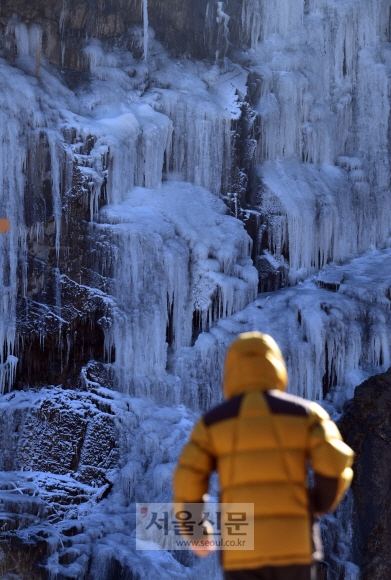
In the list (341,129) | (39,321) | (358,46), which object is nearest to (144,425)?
(39,321)

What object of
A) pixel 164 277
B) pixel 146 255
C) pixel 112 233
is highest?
pixel 112 233

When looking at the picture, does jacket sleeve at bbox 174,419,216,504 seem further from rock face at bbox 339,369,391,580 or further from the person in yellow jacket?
rock face at bbox 339,369,391,580

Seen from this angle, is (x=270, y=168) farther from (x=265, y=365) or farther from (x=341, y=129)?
(x=265, y=365)

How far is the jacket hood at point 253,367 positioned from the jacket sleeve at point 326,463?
202mm

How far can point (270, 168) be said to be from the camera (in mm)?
16031

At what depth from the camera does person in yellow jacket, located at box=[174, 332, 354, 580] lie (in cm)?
283

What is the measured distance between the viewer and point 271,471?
289 cm

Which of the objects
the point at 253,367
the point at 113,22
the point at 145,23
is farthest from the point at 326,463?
the point at 145,23

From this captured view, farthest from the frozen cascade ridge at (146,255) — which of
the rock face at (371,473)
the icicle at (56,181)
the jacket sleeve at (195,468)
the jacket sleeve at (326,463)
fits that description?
the jacket sleeve at (326,463)

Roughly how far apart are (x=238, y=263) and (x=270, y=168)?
2.45m

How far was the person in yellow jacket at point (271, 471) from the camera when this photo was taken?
283 cm

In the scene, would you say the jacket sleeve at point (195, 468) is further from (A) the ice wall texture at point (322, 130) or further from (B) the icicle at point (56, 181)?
(A) the ice wall texture at point (322, 130)

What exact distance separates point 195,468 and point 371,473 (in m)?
9.94

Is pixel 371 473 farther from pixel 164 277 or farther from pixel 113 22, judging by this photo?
pixel 113 22
